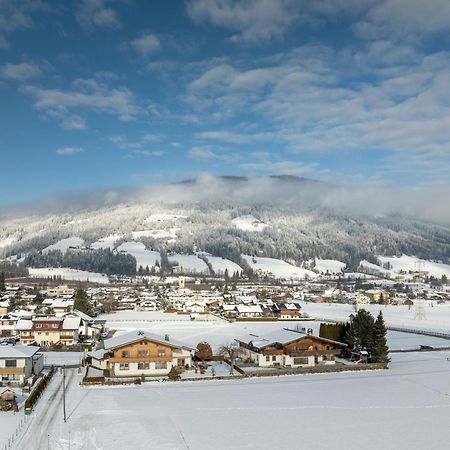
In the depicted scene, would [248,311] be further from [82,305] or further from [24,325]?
[24,325]

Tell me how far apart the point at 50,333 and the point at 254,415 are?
119 feet

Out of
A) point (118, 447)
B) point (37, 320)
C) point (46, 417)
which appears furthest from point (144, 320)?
point (118, 447)

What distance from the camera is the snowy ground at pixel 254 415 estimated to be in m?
21.4

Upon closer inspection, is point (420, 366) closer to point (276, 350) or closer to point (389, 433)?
point (276, 350)

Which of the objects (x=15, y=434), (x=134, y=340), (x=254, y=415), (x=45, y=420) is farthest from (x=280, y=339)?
(x=15, y=434)

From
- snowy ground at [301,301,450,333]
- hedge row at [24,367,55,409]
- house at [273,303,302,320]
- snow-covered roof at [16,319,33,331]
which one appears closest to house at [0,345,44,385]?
hedge row at [24,367,55,409]

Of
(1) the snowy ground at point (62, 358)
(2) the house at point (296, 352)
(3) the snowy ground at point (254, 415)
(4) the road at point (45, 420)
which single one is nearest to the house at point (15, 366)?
(4) the road at point (45, 420)

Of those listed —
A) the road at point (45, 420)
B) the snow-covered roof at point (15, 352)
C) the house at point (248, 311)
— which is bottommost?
the road at point (45, 420)

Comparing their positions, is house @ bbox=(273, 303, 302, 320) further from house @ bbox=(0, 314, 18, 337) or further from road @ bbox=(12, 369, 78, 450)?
road @ bbox=(12, 369, 78, 450)

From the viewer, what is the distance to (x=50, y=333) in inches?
2203

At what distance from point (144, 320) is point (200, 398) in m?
50.4

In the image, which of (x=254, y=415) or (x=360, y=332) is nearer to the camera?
(x=254, y=415)

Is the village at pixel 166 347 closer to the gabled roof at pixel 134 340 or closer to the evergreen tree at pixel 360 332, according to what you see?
the gabled roof at pixel 134 340

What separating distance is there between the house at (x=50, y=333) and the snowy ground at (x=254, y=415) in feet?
69.1
